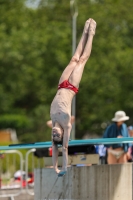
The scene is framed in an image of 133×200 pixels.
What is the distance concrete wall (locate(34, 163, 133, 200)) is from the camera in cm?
1405

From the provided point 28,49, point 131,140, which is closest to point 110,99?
point 28,49

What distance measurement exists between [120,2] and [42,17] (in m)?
5.82

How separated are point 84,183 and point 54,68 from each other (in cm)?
3448

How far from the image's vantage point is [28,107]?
51.7 m

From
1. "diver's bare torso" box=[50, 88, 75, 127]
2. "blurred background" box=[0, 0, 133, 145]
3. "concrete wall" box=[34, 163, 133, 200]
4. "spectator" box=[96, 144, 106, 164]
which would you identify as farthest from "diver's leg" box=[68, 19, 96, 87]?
"blurred background" box=[0, 0, 133, 145]

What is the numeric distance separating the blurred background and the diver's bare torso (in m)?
30.8

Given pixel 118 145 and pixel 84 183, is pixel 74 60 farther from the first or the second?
pixel 118 145

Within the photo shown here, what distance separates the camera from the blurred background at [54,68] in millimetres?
45062

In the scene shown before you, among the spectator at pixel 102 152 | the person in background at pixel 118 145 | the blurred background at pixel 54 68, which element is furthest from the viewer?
the blurred background at pixel 54 68

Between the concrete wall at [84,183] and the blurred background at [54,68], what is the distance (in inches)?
1122

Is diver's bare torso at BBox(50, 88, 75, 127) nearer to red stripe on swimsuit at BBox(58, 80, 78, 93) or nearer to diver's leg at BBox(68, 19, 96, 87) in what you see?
red stripe on swimsuit at BBox(58, 80, 78, 93)

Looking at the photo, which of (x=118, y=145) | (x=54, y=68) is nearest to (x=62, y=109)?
(x=118, y=145)

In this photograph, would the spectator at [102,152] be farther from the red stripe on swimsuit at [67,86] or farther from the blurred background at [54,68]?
the blurred background at [54,68]

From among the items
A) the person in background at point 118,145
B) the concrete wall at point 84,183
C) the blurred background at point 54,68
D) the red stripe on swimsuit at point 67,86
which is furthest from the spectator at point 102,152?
the blurred background at point 54,68
